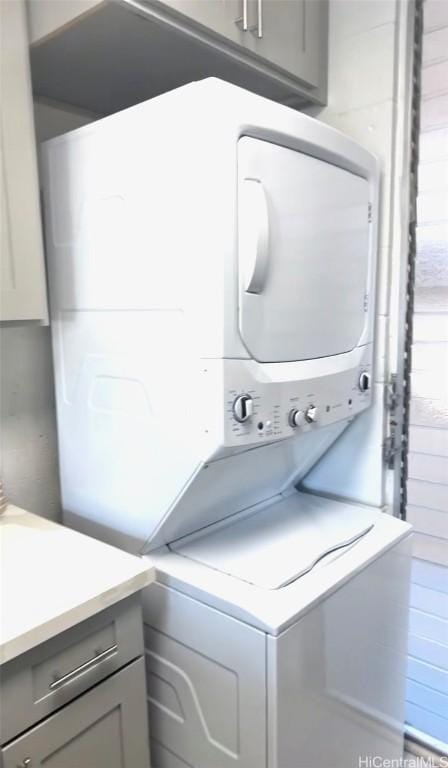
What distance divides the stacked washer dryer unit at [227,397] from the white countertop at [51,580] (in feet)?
0.63

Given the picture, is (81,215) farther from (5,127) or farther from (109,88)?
(109,88)

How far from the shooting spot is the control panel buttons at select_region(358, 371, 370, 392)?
1.91 m

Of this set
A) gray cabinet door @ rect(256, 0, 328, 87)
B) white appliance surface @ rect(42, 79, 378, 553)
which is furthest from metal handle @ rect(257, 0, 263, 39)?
white appliance surface @ rect(42, 79, 378, 553)

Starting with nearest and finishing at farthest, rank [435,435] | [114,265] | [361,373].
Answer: [114,265] < [361,373] < [435,435]

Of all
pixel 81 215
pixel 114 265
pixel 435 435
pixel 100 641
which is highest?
pixel 81 215

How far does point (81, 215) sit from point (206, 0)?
73cm

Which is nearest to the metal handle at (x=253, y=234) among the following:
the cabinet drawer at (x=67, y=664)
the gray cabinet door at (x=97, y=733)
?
the cabinet drawer at (x=67, y=664)

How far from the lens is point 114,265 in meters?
1.60

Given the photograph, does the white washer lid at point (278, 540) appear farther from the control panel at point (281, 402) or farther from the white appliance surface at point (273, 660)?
the control panel at point (281, 402)

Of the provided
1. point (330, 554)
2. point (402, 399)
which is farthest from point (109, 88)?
point (330, 554)

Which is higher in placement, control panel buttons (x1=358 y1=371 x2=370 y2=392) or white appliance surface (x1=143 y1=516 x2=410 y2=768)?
control panel buttons (x1=358 y1=371 x2=370 y2=392)

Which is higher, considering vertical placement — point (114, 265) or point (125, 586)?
point (114, 265)

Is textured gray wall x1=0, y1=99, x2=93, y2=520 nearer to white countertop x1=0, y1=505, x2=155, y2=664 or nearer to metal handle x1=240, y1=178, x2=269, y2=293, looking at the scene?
white countertop x1=0, y1=505, x2=155, y2=664

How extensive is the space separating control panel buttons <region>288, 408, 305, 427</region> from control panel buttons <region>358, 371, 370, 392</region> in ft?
1.41
